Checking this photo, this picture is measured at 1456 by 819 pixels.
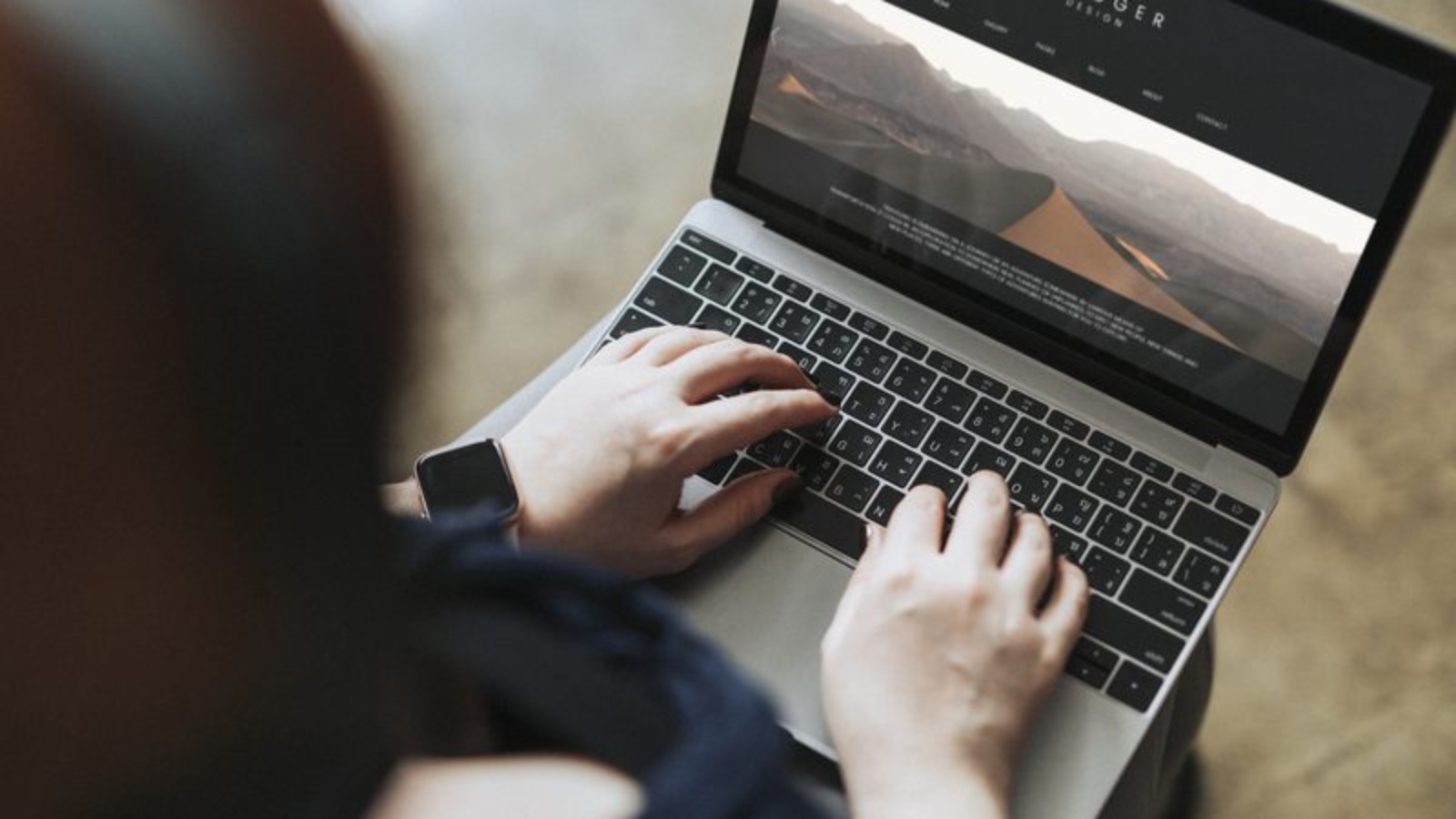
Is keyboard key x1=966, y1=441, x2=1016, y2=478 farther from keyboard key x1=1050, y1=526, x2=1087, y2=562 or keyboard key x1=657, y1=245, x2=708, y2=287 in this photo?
keyboard key x1=657, y1=245, x2=708, y2=287

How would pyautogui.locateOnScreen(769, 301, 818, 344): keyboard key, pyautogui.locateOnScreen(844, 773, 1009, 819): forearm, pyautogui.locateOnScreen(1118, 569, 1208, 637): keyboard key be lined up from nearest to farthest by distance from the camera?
pyautogui.locateOnScreen(844, 773, 1009, 819): forearm < pyautogui.locateOnScreen(1118, 569, 1208, 637): keyboard key < pyautogui.locateOnScreen(769, 301, 818, 344): keyboard key

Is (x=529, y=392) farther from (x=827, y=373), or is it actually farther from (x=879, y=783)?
(x=879, y=783)

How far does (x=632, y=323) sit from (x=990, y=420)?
0.22 m

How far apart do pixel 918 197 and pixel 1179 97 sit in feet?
0.52

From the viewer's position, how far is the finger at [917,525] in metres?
0.80

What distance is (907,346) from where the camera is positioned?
35.4 inches

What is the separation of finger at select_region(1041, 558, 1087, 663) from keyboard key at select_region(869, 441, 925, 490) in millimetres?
98

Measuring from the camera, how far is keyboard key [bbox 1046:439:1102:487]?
33.6 inches

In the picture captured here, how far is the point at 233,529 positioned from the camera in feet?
1.15

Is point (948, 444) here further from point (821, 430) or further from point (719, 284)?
point (719, 284)

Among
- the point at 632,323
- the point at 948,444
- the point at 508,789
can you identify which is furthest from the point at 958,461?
the point at 508,789

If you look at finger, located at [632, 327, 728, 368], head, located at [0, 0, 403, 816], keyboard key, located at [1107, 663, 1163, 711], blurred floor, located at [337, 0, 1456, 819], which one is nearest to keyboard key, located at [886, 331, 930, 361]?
finger, located at [632, 327, 728, 368]

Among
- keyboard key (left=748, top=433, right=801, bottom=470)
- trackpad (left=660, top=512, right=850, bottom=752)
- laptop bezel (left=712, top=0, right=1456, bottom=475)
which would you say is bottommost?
trackpad (left=660, top=512, right=850, bottom=752)

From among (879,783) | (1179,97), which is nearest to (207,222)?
(879,783)
